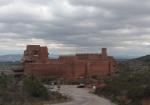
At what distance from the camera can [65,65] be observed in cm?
Answer: 10031

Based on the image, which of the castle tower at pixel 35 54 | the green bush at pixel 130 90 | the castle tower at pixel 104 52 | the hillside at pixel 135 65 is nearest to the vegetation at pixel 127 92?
the green bush at pixel 130 90

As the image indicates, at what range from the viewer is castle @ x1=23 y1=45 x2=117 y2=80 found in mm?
100125

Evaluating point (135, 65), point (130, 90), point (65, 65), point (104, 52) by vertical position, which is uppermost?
point (104, 52)

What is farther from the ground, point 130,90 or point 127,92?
point 130,90

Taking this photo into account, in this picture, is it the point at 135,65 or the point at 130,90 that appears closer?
the point at 130,90

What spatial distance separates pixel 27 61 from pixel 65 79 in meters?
11.1

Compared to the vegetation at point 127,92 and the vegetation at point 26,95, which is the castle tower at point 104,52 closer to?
the vegetation at point 127,92

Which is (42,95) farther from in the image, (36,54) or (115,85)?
(36,54)

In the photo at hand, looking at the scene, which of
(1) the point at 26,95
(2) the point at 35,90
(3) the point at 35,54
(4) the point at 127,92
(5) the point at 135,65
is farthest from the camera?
(5) the point at 135,65

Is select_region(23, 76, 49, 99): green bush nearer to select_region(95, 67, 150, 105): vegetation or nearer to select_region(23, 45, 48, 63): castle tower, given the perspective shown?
select_region(95, 67, 150, 105): vegetation

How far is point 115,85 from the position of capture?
243 ft

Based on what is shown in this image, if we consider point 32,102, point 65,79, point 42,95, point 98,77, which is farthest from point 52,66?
point 32,102

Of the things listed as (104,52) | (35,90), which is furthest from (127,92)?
(104,52)

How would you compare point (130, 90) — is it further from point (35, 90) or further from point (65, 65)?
point (65, 65)
